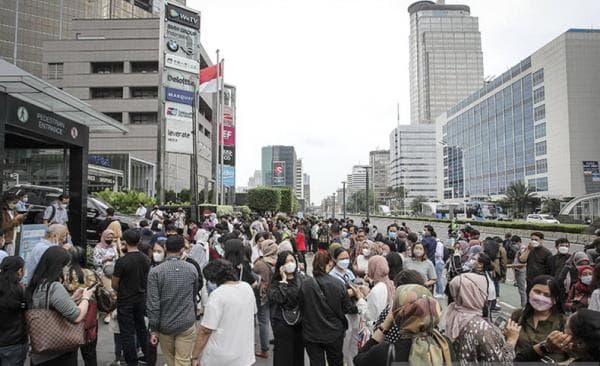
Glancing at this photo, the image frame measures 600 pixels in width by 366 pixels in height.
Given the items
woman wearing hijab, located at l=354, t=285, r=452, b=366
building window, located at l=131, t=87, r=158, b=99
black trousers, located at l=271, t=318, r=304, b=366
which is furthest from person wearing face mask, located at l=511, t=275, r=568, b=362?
building window, located at l=131, t=87, r=158, b=99

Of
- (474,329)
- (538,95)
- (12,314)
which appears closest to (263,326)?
(12,314)

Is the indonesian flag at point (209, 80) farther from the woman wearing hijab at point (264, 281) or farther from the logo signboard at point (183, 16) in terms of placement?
the woman wearing hijab at point (264, 281)

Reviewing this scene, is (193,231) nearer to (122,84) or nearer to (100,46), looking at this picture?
(122,84)

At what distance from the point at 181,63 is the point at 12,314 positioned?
14.2m

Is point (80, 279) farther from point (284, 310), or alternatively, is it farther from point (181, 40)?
point (181, 40)

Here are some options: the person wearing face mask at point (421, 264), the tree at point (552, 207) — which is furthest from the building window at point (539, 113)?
the person wearing face mask at point (421, 264)

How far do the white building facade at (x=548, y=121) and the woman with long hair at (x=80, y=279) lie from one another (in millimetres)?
55617

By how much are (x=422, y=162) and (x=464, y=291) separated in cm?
14322

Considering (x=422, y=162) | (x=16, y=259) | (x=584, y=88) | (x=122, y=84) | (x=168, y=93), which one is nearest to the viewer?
(x=16, y=259)

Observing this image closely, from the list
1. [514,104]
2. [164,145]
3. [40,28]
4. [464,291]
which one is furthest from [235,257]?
[514,104]

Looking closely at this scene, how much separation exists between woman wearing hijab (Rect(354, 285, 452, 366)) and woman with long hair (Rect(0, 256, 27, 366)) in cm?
290

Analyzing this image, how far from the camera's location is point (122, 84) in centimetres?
4300

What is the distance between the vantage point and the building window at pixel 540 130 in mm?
69556

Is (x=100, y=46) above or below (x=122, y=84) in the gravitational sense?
above
